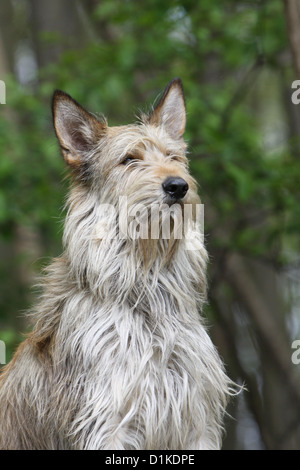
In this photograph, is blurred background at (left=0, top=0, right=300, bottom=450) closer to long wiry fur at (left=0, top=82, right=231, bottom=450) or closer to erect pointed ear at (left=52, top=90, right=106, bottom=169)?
erect pointed ear at (left=52, top=90, right=106, bottom=169)

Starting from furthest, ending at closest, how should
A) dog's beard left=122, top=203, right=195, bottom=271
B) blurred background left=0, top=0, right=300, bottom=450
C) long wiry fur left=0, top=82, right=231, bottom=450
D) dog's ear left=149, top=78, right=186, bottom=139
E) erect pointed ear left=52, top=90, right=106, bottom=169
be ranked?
blurred background left=0, top=0, right=300, bottom=450 → dog's ear left=149, top=78, right=186, bottom=139 → erect pointed ear left=52, top=90, right=106, bottom=169 → dog's beard left=122, top=203, right=195, bottom=271 → long wiry fur left=0, top=82, right=231, bottom=450

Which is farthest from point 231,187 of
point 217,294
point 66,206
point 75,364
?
point 75,364

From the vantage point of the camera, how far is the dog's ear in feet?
21.0

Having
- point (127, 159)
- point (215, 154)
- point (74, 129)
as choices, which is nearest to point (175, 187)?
point (127, 159)

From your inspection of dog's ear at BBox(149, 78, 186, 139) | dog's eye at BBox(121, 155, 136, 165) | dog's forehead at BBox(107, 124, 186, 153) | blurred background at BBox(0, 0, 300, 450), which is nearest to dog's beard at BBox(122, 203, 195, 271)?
dog's eye at BBox(121, 155, 136, 165)

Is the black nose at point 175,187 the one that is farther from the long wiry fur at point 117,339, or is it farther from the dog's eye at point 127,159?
the dog's eye at point 127,159

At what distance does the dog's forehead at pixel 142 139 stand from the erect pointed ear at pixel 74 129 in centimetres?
15

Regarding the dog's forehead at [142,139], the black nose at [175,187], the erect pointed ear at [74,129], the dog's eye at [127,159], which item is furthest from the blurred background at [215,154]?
the black nose at [175,187]

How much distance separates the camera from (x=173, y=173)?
559 cm

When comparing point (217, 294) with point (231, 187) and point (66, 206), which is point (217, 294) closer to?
point (231, 187)

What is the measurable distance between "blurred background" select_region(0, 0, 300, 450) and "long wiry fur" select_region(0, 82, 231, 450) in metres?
2.41

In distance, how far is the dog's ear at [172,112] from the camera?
6391mm

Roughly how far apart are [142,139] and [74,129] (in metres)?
0.54

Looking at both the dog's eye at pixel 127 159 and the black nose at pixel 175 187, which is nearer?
the black nose at pixel 175 187
